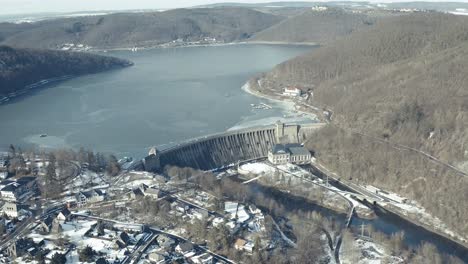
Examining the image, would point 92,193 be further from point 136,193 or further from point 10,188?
point 10,188

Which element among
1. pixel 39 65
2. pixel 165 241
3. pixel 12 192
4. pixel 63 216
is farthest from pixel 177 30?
pixel 165 241

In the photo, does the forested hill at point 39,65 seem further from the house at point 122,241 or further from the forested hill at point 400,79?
the house at point 122,241

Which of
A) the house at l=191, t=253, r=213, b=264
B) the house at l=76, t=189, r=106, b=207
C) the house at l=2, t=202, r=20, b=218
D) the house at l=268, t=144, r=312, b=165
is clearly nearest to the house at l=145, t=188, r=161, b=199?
the house at l=76, t=189, r=106, b=207

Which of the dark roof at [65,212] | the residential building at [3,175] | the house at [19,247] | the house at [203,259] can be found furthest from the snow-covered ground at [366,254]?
the residential building at [3,175]

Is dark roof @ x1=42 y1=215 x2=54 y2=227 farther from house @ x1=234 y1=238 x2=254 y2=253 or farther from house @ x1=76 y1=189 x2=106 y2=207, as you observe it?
house @ x1=234 y1=238 x2=254 y2=253

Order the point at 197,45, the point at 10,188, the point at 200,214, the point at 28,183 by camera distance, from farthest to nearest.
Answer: the point at 197,45, the point at 28,183, the point at 10,188, the point at 200,214
